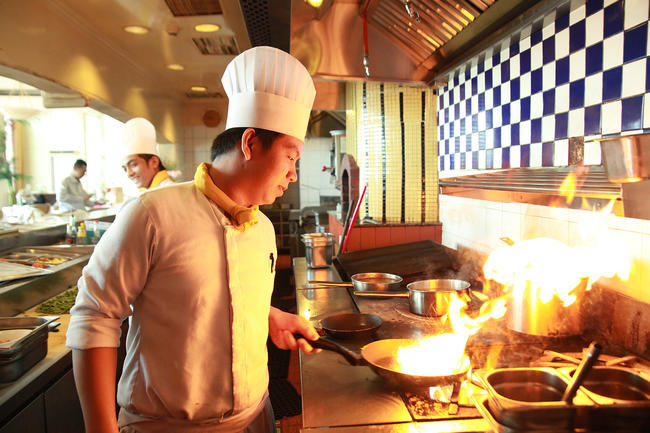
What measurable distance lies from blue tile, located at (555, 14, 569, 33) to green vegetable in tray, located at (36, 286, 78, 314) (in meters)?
3.19

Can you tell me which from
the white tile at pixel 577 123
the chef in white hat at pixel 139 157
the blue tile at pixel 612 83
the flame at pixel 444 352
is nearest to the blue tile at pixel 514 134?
the white tile at pixel 577 123

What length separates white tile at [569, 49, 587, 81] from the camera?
6.15 feet

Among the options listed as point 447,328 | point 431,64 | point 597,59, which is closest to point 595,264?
point 447,328

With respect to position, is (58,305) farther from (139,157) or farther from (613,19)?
(613,19)

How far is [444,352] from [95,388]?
1.09 meters

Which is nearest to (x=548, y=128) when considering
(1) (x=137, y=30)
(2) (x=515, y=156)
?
(2) (x=515, y=156)

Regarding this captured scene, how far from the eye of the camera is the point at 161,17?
5.16 metres

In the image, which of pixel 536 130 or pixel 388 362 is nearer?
pixel 388 362

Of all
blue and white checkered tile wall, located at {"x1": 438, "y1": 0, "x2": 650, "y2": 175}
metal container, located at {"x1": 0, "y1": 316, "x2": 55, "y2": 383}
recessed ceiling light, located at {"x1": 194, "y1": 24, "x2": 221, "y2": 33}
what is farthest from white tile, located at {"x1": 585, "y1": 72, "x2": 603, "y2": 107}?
recessed ceiling light, located at {"x1": 194, "y1": 24, "x2": 221, "y2": 33}

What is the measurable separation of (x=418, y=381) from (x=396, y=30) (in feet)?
7.75

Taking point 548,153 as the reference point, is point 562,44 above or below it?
above

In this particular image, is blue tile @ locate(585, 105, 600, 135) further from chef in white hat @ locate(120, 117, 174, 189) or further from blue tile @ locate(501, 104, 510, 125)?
chef in white hat @ locate(120, 117, 174, 189)

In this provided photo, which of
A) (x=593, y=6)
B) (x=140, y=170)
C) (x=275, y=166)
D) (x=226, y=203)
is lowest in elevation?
(x=226, y=203)

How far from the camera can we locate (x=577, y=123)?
75.6 inches
